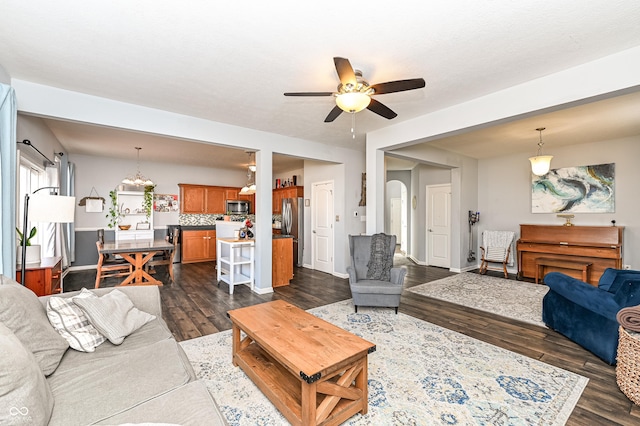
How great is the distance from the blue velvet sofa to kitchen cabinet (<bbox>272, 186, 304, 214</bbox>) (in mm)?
5247

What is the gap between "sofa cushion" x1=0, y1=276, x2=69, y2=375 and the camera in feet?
4.88

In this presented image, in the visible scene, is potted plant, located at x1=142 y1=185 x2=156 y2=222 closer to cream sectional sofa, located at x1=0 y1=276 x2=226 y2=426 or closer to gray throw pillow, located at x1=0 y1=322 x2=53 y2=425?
cream sectional sofa, located at x1=0 y1=276 x2=226 y2=426

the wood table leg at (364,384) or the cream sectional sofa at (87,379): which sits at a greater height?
the cream sectional sofa at (87,379)

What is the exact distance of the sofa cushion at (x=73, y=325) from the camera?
5.82 ft

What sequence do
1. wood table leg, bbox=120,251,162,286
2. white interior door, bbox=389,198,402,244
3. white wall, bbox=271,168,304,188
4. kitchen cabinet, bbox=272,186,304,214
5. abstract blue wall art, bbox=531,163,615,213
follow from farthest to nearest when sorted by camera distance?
white interior door, bbox=389,198,402,244 < white wall, bbox=271,168,304,188 < kitchen cabinet, bbox=272,186,304,214 < abstract blue wall art, bbox=531,163,615,213 < wood table leg, bbox=120,251,162,286

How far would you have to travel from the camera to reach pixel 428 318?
11.6 feet

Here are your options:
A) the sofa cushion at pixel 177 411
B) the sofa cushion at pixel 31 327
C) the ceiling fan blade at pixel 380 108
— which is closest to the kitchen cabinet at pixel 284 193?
the ceiling fan blade at pixel 380 108

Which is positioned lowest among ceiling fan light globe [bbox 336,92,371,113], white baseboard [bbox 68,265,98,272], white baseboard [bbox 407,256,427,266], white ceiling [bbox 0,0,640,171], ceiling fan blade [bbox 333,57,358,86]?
white baseboard [bbox 407,256,427,266]

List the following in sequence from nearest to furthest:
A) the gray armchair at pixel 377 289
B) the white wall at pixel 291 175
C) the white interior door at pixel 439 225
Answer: the gray armchair at pixel 377 289 → the white interior door at pixel 439 225 → the white wall at pixel 291 175

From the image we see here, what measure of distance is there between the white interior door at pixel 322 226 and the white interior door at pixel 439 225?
2.66 m

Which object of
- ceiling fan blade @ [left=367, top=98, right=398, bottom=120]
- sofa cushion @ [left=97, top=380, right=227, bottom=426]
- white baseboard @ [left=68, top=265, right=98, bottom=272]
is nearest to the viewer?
sofa cushion @ [left=97, top=380, right=227, bottom=426]

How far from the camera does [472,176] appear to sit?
6.79 m

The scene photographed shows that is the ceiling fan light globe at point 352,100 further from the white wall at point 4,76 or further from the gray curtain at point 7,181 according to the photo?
the white wall at point 4,76

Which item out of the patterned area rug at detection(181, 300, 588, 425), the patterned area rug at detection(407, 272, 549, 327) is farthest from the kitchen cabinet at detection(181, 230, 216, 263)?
the patterned area rug at detection(407, 272, 549, 327)
